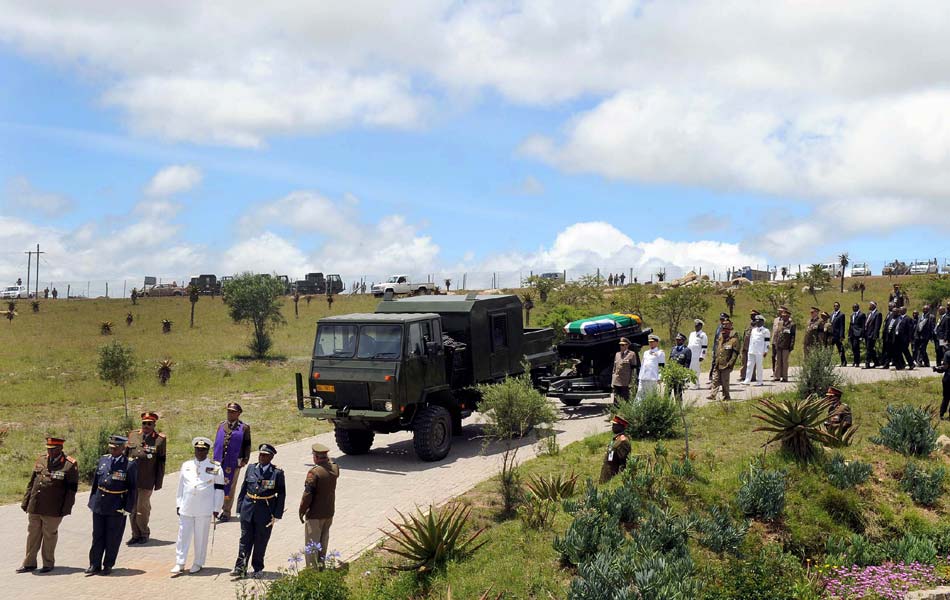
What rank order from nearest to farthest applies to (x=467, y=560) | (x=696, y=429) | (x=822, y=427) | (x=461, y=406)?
(x=467, y=560)
(x=822, y=427)
(x=696, y=429)
(x=461, y=406)

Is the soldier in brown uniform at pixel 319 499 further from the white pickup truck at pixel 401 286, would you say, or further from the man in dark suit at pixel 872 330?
the white pickup truck at pixel 401 286

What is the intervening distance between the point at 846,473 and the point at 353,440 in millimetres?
8556

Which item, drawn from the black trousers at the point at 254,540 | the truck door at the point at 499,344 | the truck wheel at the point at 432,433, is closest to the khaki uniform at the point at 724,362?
the truck door at the point at 499,344

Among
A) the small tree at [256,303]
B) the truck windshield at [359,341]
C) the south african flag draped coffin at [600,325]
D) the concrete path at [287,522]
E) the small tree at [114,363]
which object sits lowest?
the concrete path at [287,522]

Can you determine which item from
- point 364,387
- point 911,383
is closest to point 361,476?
point 364,387

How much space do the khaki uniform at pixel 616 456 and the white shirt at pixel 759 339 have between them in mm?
10343

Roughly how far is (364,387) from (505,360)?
3889mm

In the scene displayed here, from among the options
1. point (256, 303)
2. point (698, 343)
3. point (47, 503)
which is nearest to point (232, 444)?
point (47, 503)

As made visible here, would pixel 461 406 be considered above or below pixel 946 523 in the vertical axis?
above

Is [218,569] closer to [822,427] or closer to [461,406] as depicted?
[461,406]

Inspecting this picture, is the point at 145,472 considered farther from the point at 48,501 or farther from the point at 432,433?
the point at 432,433

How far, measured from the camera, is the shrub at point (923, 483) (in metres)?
11.7

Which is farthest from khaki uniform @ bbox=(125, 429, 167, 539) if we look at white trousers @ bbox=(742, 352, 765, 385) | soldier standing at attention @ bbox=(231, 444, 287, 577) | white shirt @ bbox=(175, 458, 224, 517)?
white trousers @ bbox=(742, 352, 765, 385)

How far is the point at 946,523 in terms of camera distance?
1117 centimetres
